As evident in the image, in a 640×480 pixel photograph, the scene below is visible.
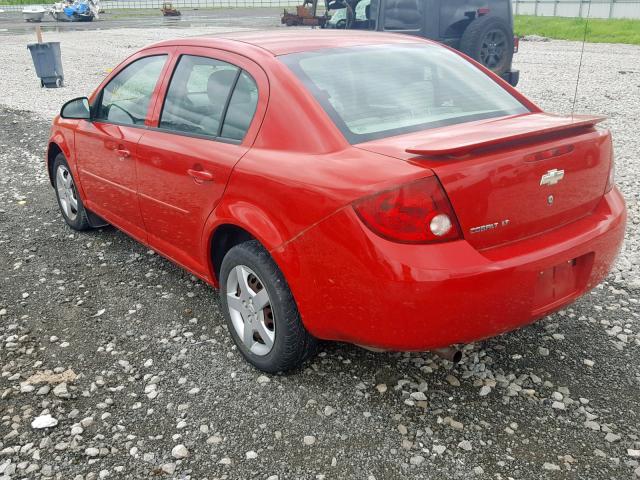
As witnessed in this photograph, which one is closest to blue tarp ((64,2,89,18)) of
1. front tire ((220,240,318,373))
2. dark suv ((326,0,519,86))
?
dark suv ((326,0,519,86))

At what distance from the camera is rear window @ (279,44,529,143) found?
3.04m

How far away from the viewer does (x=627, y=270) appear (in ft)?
14.8

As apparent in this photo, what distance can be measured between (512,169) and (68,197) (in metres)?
4.18

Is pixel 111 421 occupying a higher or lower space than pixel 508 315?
lower

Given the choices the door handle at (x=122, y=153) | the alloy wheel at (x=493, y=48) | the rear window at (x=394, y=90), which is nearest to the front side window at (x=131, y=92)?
the door handle at (x=122, y=153)

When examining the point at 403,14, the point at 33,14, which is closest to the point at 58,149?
the point at 403,14

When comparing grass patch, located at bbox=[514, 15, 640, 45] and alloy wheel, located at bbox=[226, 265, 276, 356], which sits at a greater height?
alloy wheel, located at bbox=[226, 265, 276, 356]

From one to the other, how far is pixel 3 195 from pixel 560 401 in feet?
19.8

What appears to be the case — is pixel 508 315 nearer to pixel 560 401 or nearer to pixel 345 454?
pixel 560 401

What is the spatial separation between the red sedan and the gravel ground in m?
0.33

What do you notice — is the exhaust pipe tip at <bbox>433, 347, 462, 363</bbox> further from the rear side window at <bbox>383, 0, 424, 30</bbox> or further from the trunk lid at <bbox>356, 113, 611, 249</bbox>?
the rear side window at <bbox>383, 0, 424, 30</bbox>

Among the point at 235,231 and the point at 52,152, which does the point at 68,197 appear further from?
the point at 235,231

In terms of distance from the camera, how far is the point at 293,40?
357 centimetres

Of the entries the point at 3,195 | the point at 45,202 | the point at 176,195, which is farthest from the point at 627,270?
the point at 3,195
